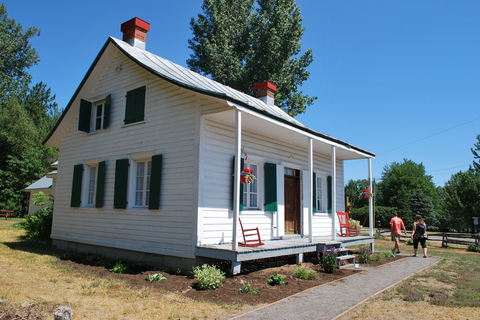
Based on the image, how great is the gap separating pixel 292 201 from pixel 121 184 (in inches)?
215

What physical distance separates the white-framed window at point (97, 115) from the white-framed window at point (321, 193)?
305 inches

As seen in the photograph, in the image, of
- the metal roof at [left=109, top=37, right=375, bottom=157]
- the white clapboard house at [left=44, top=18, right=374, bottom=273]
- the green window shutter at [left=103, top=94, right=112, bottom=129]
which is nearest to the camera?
the metal roof at [left=109, top=37, right=375, bottom=157]

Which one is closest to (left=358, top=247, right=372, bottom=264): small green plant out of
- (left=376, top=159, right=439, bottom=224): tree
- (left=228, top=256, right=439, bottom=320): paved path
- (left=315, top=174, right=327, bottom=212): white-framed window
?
(left=228, top=256, right=439, bottom=320): paved path

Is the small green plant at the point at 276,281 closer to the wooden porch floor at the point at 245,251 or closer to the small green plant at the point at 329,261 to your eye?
the wooden porch floor at the point at 245,251

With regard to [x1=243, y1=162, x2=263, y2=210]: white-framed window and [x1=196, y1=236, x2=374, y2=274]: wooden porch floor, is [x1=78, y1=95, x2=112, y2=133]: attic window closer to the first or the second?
[x1=243, y1=162, x2=263, y2=210]: white-framed window

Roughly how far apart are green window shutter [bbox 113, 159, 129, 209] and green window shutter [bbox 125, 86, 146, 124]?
126 centimetres

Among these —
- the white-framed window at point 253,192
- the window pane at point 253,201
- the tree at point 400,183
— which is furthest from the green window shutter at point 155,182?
the tree at point 400,183

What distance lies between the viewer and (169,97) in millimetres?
9312

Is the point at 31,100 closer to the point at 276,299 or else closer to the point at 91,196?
the point at 91,196

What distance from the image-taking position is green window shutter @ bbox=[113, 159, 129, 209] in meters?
9.80

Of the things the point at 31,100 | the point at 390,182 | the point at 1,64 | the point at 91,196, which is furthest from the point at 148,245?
the point at 390,182

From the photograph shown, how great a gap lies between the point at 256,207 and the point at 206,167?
2.37 metres

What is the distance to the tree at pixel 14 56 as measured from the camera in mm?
35688

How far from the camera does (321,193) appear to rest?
43.1 ft
